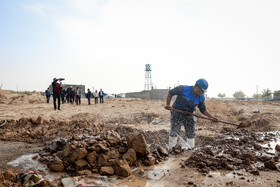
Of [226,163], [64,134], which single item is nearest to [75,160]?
[226,163]

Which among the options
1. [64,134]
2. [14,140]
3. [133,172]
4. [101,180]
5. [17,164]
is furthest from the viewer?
[64,134]

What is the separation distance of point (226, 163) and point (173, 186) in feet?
4.07

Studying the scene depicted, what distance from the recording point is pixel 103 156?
361cm

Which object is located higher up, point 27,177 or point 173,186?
point 27,177

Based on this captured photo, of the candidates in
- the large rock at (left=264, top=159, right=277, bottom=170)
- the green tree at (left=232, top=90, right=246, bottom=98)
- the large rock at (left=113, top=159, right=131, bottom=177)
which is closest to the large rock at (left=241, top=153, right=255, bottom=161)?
the large rock at (left=264, top=159, right=277, bottom=170)

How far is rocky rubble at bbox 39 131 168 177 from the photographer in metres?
3.44

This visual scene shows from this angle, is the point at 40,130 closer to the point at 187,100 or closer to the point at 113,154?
the point at 113,154

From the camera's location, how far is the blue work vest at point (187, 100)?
15.5ft

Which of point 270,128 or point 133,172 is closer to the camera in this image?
point 133,172

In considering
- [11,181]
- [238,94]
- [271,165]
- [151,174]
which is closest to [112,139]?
[151,174]

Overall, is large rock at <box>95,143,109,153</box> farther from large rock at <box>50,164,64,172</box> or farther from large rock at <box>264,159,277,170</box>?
large rock at <box>264,159,277,170</box>

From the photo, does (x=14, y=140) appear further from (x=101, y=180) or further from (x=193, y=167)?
(x=193, y=167)

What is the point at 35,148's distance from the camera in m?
5.14

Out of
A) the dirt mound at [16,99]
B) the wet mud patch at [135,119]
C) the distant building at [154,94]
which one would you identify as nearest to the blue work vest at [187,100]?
the wet mud patch at [135,119]
